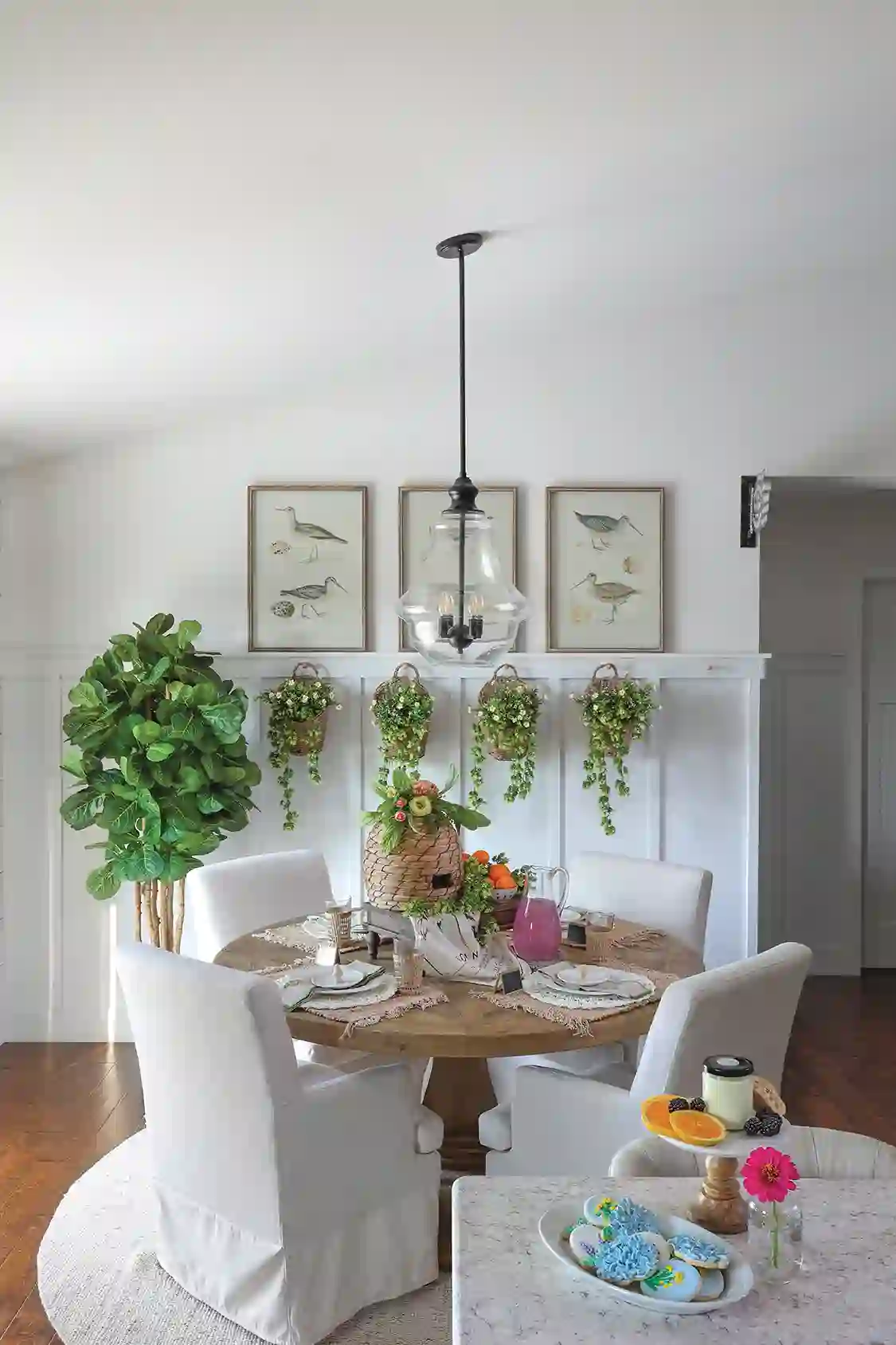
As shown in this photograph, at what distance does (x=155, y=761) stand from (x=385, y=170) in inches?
82.5

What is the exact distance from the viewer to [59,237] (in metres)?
2.49

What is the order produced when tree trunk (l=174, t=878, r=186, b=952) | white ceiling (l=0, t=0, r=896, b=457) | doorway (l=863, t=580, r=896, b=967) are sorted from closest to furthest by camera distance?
1. white ceiling (l=0, t=0, r=896, b=457)
2. tree trunk (l=174, t=878, r=186, b=952)
3. doorway (l=863, t=580, r=896, b=967)

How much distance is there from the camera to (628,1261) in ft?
4.06

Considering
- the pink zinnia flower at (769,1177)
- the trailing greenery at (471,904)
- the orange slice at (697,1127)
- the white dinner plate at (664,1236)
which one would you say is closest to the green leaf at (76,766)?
the trailing greenery at (471,904)

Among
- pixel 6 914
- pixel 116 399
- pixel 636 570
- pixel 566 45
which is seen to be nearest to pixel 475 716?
pixel 636 570

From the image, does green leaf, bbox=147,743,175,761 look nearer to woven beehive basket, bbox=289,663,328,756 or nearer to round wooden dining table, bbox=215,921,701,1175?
woven beehive basket, bbox=289,663,328,756

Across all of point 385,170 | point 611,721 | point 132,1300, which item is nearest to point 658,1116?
point 132,1300

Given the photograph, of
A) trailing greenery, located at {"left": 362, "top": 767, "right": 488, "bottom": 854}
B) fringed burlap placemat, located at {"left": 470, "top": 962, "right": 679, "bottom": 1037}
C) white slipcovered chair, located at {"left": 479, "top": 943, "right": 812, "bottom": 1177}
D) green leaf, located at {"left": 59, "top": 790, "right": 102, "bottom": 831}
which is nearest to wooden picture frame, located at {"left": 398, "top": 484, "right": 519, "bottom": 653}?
green leaf, located at {"left": 59, "top": 790, "right": 102, "bottom": 831}

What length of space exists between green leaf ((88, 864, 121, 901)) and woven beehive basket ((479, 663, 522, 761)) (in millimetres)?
1394

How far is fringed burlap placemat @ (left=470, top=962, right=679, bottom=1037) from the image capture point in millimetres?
2355

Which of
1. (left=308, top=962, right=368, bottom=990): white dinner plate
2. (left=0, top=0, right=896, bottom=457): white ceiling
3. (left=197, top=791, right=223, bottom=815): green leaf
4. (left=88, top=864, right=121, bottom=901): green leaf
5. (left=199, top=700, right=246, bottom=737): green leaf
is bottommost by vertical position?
(left=88, top=864, right=121, bottom=901): green leaf

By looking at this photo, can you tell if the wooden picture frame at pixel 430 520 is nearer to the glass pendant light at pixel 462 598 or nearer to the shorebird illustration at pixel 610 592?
the shorebird illustration at pixel 610 592

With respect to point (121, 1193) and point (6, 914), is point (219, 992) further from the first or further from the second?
point (6, 914)

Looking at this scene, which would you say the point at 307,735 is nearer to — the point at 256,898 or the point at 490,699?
the point at 490,699
